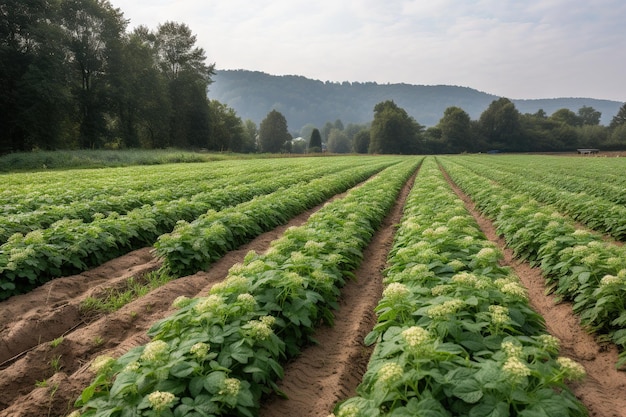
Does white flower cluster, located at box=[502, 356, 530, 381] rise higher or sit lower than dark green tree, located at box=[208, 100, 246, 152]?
lower

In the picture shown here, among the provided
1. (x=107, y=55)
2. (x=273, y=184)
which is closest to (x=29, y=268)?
(x=273, y=184)

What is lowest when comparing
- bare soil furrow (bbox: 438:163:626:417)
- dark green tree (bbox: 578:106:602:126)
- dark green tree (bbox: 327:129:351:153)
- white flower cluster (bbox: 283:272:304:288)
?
bare soil furrow (bbox: 438:163:626:417)

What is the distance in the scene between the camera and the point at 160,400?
282 cm

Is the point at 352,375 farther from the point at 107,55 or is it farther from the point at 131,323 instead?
the point at 107,55

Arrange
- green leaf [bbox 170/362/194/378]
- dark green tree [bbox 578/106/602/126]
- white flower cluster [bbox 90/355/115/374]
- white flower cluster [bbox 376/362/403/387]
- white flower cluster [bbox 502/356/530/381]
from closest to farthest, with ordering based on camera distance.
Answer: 1. white flower cluster [bbox 502/356/530/381]
2. white flower cluster [bbox 376/362/403/387]
3. green leaf [bbox 170/362/194/378]
4. white flower cluster [bbox 90/355/115/374]
5. dark green tree [bbox 578/106/602/126]

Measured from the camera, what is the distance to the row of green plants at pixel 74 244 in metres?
6.58

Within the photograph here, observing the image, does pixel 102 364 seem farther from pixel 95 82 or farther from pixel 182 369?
pixel 95 82

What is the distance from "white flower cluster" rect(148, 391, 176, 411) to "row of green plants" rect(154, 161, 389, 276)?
4911 mm

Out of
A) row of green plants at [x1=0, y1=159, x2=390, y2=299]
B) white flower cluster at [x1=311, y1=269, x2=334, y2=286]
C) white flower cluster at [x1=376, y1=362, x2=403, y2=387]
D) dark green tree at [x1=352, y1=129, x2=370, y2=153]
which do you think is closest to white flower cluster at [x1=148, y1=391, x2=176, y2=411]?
white flower cluster at [x1=376, y1=362, x2=403, y2=387]

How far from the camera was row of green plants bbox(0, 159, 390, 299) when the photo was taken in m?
6.58

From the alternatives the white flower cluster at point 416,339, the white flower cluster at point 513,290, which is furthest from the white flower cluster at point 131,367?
the white flower cluster at point 513,290

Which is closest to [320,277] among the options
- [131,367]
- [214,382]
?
[214,382]

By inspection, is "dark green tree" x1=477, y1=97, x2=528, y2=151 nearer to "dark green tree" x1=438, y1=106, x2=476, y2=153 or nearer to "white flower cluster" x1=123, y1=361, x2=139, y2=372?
"dark green tree" x1=438, y1=106, x2=476, y2=153

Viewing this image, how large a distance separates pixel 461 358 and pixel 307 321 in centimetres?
195
